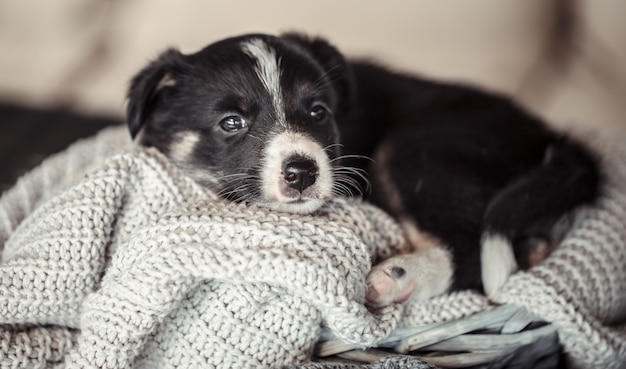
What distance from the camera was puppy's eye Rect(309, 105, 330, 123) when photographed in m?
1.88

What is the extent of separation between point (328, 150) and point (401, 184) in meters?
0.30

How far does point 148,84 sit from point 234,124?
10.0 inches

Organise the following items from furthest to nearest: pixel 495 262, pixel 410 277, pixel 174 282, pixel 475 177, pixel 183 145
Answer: pixel 475 177
pixel 183 145
pixel 495 262
pixel 410 277
pixel 174 282

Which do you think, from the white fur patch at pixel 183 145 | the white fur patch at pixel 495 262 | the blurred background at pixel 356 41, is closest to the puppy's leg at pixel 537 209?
the white fur patch at pixel 495 262

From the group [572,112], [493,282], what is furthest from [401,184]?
[572,112]

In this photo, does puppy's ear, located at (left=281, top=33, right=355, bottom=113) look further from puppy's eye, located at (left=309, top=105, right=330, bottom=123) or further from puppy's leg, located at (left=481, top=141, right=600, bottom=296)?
puppy's leg, located at (left=481, top=141, right=600, bottom=296)

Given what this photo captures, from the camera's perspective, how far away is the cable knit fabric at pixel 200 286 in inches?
54.1

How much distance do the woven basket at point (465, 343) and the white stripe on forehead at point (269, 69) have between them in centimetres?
57

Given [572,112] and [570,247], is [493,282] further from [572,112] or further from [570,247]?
[572,112]

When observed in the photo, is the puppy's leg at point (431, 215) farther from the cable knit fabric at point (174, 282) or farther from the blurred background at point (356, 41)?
the blurred background at point (356, 41)

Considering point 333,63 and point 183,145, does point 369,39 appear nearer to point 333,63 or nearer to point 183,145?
point 333,63

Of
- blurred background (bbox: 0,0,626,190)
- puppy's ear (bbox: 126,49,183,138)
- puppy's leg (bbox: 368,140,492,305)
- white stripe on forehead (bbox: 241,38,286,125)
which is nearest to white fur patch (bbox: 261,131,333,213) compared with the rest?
white stripe on forehead (bbox: 241,38,286,125)

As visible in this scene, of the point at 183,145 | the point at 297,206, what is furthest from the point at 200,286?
the point at 183,145

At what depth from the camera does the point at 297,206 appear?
5.38 ft
